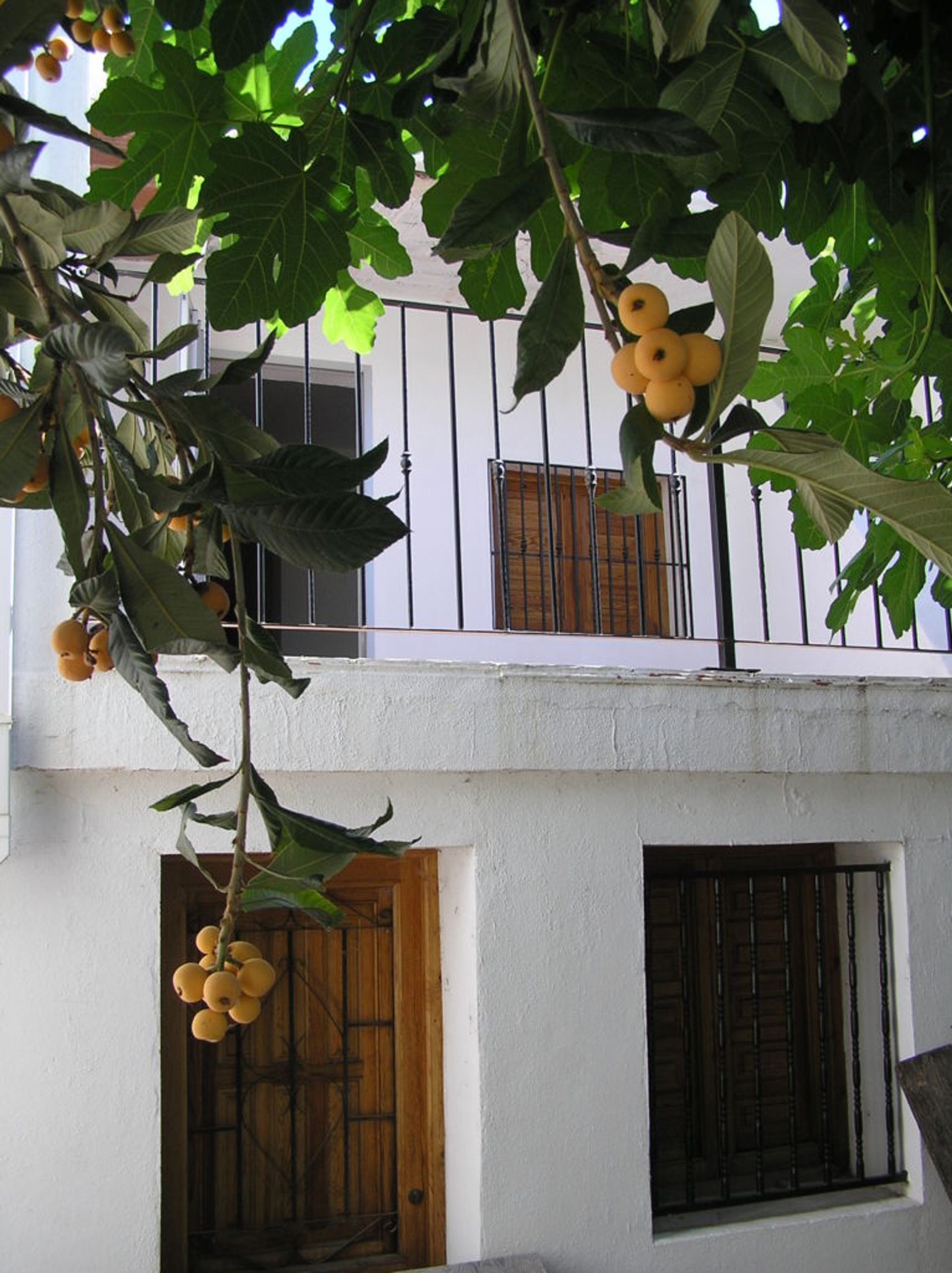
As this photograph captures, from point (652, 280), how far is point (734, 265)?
18.7 feet

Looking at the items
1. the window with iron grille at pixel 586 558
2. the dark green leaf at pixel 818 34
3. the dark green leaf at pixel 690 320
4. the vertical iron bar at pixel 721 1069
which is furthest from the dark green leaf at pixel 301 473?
the window with iron grille at pixel 586 558

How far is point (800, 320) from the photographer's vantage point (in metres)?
2.81

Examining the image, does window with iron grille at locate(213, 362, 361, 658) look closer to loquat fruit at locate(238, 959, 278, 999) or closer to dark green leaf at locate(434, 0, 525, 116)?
loquat fruit at locate(238, 959, 278, 999)

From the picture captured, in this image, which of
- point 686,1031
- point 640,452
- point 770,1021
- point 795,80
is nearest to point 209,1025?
point 640,452

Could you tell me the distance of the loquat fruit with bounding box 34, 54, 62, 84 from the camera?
4.90 ft

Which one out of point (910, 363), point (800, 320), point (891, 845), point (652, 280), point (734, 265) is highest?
point (652, 280)

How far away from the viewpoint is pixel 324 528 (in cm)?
112

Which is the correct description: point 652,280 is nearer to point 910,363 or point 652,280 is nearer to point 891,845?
point 891,845

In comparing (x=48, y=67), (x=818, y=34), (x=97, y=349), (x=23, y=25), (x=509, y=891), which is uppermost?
(x=48, y=67)

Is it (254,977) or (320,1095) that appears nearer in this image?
(254,977)

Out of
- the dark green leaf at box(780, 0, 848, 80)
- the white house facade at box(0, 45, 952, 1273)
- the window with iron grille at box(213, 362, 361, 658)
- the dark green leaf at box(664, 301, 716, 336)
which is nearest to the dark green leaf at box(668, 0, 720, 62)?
the dark green leaf at box(780, 0, 848, 80)

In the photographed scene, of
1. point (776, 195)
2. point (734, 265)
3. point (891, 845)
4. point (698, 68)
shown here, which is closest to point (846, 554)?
point (891, 845)

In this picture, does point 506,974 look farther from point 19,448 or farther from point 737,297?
point 737,297

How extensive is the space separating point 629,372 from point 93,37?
41.9 inches
